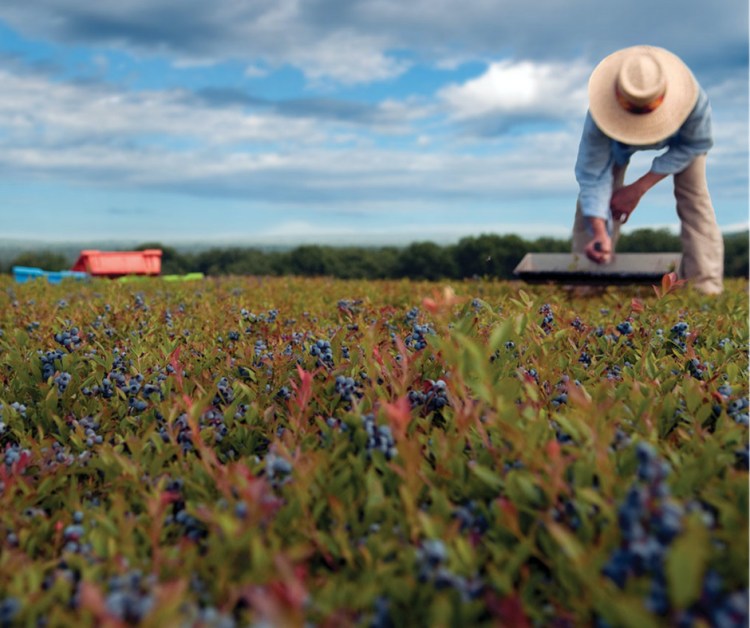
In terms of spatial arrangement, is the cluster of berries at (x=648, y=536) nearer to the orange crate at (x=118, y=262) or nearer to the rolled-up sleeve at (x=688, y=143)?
the rolled-up sleeve at (x=688, y=143)

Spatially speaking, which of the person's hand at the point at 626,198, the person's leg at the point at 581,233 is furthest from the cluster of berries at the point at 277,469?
the person's leg at the point at 581,233

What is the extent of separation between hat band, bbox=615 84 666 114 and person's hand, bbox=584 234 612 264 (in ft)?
5.01

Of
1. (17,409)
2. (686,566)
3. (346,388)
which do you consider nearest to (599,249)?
(346,388)

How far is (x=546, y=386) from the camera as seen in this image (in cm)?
286

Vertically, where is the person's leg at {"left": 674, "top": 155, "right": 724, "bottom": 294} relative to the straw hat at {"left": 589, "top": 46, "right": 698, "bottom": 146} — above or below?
below

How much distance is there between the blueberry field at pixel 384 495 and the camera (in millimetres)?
1416

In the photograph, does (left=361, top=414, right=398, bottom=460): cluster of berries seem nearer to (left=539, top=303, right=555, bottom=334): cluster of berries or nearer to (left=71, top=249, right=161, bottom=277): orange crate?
(left=539, top=303, right=555, bottom=334): cluster of berries

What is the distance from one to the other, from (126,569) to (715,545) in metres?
1.26

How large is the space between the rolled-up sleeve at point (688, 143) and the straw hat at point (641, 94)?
331 mm

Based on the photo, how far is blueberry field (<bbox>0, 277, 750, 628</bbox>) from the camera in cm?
142

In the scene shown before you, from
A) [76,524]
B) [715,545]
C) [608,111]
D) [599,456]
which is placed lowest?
[76,524]

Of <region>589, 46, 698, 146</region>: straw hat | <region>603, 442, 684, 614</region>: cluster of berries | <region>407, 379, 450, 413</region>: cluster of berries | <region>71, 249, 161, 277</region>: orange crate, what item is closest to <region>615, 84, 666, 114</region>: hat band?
<region>589, 46, 698, 146</region>: straw hat

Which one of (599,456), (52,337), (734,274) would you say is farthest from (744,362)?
(734,274)

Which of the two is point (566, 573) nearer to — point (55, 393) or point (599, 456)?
point (599, 456)
